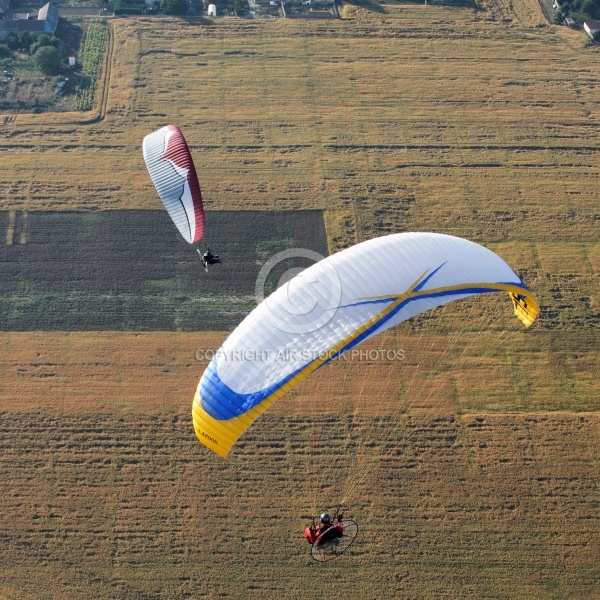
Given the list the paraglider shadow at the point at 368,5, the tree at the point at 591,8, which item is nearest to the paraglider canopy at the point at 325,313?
the paraglider shadow at the point at 368,5

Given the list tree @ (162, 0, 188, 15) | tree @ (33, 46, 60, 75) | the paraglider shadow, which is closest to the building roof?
tree @ (33, 46, 60, 75)

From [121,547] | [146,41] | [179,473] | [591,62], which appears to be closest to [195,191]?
[179,473]

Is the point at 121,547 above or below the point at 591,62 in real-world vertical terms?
below

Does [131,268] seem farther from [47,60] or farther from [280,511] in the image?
[47,60]

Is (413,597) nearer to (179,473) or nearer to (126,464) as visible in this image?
(179,473)

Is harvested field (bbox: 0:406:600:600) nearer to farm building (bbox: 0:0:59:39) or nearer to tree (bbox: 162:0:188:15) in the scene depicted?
farm building (bbox: 0:0:59:39)
